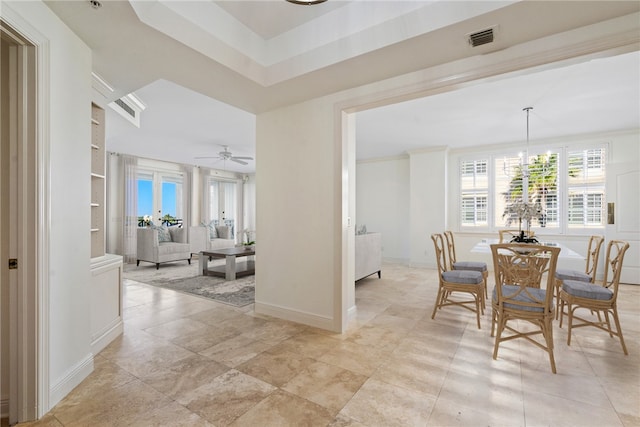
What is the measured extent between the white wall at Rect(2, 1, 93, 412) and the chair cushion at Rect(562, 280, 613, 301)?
404 centimetres

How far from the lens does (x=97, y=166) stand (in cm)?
274

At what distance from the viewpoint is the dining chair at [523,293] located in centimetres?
227

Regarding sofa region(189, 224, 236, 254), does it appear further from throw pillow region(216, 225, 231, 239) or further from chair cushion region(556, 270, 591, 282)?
chair cushion region(556, 270, 591, 282)

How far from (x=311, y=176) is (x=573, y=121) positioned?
4710 millimetres

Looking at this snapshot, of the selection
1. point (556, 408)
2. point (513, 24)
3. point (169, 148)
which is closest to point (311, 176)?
point (513, 24)

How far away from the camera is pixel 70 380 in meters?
1.96

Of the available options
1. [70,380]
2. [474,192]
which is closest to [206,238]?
[70,380]

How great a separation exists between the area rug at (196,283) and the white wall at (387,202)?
3814mm

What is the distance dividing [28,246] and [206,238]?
6023 millimetres

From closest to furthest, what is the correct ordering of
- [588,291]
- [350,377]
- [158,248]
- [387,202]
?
[350,377] → [588,291] → [158,248] → [387,202]

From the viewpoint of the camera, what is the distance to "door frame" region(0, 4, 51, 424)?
1.70 meters

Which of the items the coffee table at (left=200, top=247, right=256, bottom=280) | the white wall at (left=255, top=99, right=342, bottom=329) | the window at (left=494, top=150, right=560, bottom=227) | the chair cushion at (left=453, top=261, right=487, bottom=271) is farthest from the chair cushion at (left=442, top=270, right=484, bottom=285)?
the coffee table at (left=200, top=247, right=256, bottom=280)

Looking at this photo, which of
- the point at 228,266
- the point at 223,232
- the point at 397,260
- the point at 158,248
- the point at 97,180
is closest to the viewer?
the point at 97,180

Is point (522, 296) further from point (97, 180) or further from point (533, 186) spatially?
point (533, 186)
